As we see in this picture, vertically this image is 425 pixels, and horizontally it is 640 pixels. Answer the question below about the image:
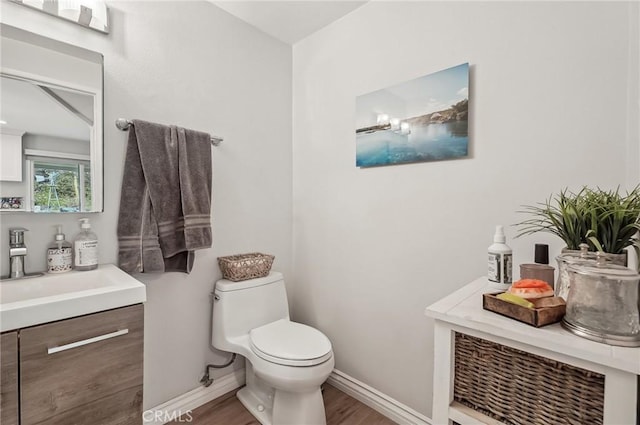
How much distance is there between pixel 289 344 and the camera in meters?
1.46

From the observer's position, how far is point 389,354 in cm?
163

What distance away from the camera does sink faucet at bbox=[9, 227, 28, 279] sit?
1132 mm

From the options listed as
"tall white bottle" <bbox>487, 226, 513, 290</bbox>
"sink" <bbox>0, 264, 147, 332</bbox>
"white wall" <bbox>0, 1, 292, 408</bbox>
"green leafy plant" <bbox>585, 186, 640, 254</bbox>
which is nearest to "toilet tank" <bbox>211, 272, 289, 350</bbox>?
"white wall" <bbox>0, 1, 292, 408</bbox>

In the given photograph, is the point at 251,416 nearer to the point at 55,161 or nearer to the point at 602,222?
the point at 55,161

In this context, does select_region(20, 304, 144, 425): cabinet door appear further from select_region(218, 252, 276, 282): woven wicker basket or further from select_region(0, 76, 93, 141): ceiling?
select_region(0, 76, 93, 141): ceiling

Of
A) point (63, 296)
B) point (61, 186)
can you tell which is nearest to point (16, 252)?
point (61, 186)

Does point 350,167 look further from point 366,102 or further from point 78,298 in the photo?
point 78,298

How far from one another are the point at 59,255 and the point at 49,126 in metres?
0.54

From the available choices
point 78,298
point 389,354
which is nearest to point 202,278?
point 78,298

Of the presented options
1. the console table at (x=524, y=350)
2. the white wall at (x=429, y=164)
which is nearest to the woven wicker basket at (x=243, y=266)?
the white wall at (x=429, y=164)

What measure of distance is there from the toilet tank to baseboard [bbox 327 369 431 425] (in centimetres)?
56

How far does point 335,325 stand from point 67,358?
1363 mm

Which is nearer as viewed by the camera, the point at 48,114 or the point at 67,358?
the point at 67,358

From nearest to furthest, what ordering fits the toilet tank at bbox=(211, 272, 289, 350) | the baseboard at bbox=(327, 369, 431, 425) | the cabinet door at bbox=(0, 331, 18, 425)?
the cabinet door at bbox=(0, 331, 18, 425) < the baseboard at bbox=(327, 369, 431, 425) < the toilet tank at bbox=(211, 272, 289, 350)
